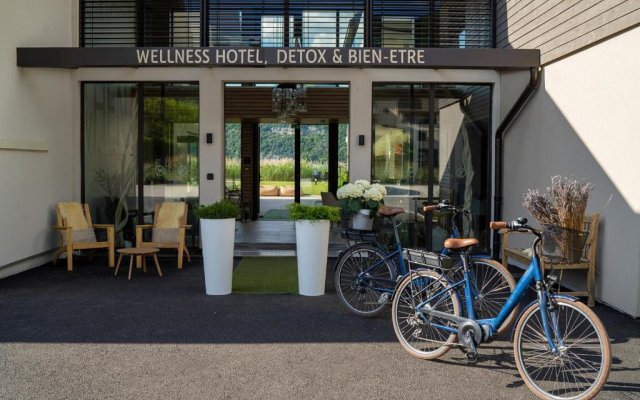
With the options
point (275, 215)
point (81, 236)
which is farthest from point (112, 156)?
point (275, 215)

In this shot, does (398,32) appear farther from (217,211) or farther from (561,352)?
(561,352)

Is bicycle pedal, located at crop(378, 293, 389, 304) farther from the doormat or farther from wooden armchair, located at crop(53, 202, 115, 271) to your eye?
wooden armchair, located at crop(53, 202, 115, 271)

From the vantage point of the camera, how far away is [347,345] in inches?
177

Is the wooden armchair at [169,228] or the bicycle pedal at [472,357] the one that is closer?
the bicycle pedal at [472,357]

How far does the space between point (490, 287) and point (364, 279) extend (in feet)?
3.74

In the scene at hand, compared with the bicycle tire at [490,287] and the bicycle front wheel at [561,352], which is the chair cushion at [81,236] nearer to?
the bicycle tire at [490,287]

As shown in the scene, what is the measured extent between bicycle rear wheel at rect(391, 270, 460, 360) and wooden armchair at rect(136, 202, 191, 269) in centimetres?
426

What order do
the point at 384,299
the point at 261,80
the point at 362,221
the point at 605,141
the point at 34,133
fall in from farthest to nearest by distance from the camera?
the point at 261,80, the point at 34,133, the point at 605,141, the point at 362,221, the point at 384,299

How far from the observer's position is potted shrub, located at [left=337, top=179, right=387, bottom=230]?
18.0 ft

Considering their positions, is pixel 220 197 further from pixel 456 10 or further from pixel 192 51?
pixel 456 10

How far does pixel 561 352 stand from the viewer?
11.1 ft

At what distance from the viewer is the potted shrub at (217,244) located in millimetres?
6180

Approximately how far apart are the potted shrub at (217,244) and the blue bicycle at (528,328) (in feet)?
7.92

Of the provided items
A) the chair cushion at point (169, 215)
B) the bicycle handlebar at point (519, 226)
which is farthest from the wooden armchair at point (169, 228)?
the bicycle handlebar at point (519, 226)
